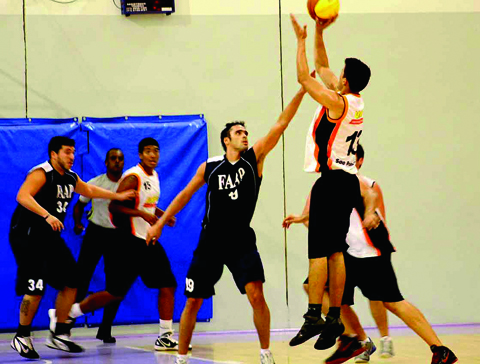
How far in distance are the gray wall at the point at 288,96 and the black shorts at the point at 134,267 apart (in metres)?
1.38

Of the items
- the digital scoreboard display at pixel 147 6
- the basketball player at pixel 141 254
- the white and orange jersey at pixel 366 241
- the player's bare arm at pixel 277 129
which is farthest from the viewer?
the digital scoreboard display at pixel 147 6

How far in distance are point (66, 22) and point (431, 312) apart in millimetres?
5558

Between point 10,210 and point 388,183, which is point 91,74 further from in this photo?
point 388,183

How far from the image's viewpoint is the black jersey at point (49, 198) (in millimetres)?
7684

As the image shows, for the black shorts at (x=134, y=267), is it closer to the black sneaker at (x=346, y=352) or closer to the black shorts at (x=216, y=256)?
the black shorts at (x=216, y=256)

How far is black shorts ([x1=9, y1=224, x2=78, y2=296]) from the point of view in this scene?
295 inches

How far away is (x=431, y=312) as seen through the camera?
9.50 metres

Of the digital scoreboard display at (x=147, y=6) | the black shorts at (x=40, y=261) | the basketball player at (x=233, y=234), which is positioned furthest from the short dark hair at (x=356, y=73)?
the digital scoreboard display at (x=147, y=6)

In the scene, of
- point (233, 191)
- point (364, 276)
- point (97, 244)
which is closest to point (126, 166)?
point (97, 244)

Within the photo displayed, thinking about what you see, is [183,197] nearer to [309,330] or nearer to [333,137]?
[333,137]

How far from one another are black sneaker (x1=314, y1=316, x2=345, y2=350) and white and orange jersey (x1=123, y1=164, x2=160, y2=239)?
309 centimetres

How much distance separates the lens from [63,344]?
759 centimetres

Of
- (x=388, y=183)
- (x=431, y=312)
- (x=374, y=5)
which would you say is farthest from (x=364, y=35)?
(x=431, y=312)

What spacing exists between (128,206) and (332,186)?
317cm
